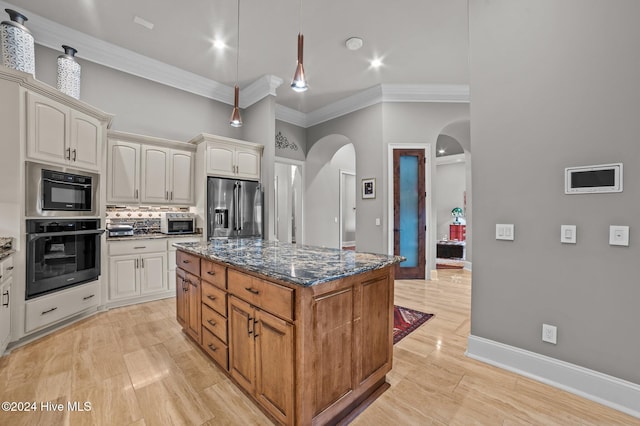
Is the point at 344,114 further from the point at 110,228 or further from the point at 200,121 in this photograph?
the point at 110,228

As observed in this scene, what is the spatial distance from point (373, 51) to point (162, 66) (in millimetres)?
3029

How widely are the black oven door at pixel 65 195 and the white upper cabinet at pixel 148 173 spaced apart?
394 mm

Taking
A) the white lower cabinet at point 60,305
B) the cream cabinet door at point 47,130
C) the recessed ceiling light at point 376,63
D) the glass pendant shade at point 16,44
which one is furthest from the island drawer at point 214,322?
the recessed ceiling light at point 376,63

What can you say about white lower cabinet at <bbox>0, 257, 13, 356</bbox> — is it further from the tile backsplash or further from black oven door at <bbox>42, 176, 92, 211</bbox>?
the tile backsplash

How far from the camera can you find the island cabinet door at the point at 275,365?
1.38 metres

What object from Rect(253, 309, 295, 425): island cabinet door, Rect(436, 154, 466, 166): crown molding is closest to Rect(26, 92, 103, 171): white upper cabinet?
Rect(253, 309, 295, 425): island cabinet door

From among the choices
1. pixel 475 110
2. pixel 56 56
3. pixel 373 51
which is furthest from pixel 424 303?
pixel 56 56

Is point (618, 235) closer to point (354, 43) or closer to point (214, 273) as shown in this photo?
point (214, 273)

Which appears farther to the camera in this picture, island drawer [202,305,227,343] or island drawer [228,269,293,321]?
island drawer [202,305,227,343]

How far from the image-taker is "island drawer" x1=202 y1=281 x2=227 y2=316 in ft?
6.28

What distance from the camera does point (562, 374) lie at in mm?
1894

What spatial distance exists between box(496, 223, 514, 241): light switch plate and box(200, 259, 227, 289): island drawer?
6.85 ft

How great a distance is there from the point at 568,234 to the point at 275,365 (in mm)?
2068

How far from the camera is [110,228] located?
138 inches
